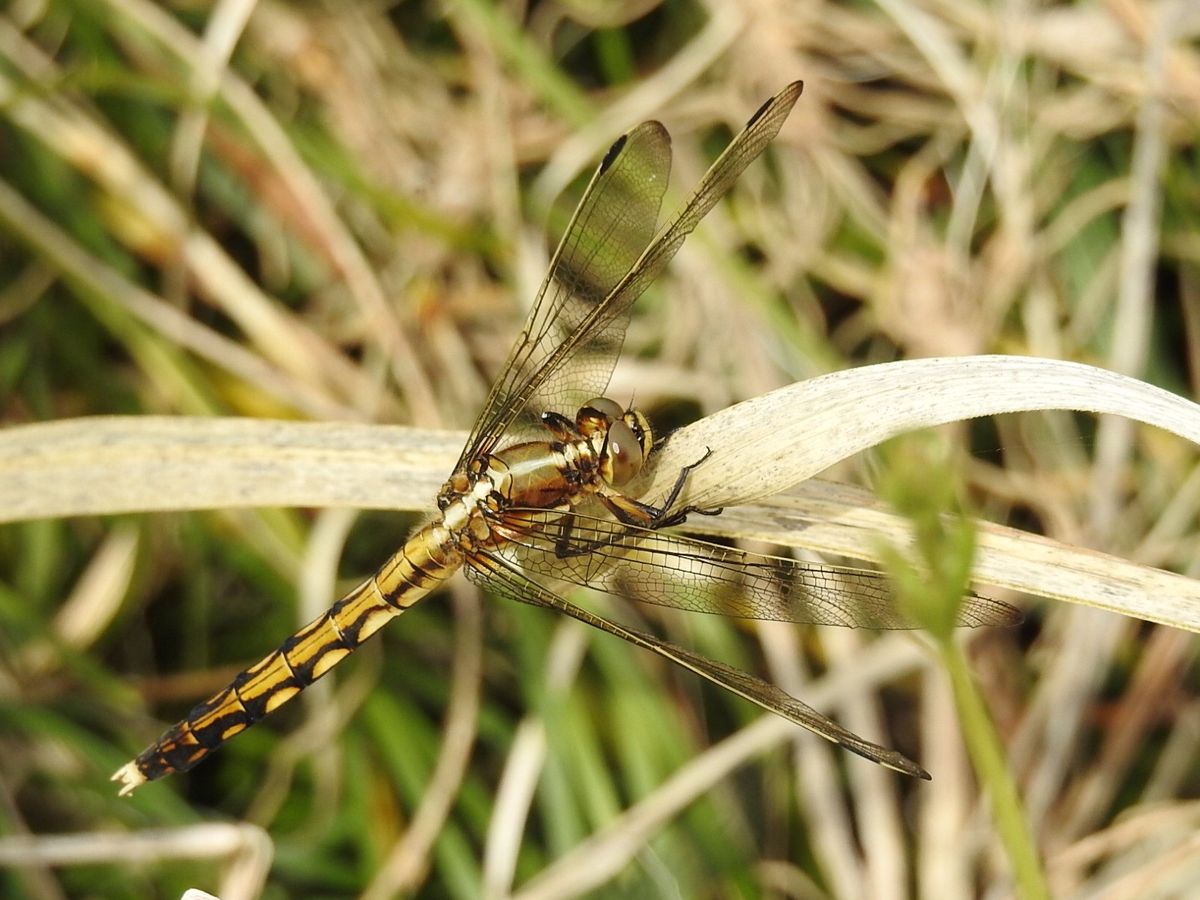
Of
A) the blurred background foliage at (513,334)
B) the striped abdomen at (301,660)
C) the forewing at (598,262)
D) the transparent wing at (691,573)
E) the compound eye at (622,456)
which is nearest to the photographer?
the transparent wing at (691,573)

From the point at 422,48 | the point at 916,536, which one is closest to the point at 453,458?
the point at 916,536

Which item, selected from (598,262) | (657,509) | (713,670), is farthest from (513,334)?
(713,670)

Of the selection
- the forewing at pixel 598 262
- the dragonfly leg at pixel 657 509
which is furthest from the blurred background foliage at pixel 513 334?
the dragonfly leg at pixel 657 509

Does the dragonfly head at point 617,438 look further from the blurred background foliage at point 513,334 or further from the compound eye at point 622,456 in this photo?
the blurred background foliage at point 513,334

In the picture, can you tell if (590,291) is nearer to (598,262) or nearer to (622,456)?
(598,262)

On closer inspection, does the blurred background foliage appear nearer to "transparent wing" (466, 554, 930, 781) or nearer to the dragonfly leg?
"transparent wing" (466, 554, 930, 781)

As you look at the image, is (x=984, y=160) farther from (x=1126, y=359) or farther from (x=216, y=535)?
(x=216, y=535)
